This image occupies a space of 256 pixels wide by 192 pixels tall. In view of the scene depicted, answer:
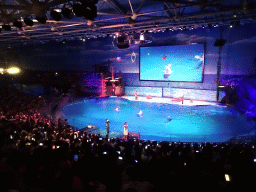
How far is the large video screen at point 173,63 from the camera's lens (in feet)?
59.3

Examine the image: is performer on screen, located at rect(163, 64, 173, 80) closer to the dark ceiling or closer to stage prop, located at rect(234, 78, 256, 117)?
the dark ceiling

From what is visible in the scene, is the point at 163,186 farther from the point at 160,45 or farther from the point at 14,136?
the point at 160,45

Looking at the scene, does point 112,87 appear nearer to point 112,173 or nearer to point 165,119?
point 165,119

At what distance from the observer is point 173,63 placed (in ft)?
63.2

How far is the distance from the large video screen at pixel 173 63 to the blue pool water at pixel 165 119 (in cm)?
377

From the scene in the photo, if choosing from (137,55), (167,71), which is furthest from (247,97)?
(137,55)

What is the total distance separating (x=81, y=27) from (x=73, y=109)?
7.05m

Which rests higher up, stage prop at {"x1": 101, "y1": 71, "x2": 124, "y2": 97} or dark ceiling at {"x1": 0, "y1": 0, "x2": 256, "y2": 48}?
dark ceiling at {"x1": 0, "y1": 0, "x2": 256, "y2": 48}

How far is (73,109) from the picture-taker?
1716cm

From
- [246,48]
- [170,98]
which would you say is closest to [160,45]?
[170,98]

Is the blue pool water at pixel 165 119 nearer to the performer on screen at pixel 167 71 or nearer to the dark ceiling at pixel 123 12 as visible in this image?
the performer on screen at pixel 167 71

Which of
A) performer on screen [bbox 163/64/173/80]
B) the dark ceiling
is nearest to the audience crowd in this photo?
the dark ceiling

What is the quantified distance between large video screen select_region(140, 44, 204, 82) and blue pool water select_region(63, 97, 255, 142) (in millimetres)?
3773

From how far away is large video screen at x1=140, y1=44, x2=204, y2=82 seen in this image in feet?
59.3
